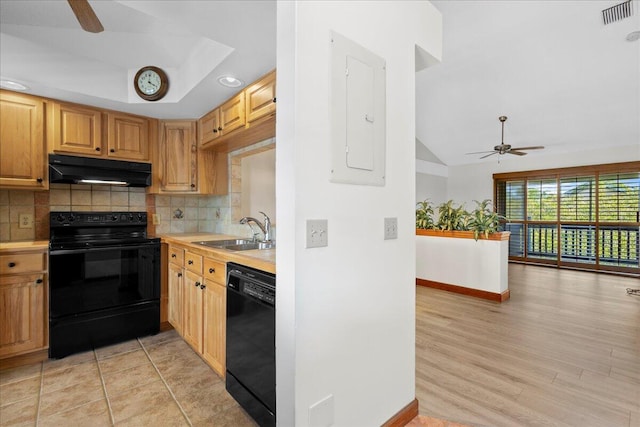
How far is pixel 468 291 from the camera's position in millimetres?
4180

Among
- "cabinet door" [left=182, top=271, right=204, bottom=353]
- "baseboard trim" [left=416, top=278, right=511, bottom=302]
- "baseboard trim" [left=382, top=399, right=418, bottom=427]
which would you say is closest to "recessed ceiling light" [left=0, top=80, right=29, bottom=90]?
"cabinet door" [left=182, top=271, right=204, bottom=353]

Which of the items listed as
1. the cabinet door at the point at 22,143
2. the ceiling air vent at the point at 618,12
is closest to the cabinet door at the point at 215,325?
the cabinet door at the point at 22,143

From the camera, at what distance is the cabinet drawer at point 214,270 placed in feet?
6.31

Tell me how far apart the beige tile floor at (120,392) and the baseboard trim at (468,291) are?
336 centimetres

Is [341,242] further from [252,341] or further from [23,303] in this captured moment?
[23,303]

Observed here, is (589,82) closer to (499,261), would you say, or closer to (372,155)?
(499,261)

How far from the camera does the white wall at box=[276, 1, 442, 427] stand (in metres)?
1.19

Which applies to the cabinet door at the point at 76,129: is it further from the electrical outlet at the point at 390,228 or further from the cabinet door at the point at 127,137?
the electrical outlet at the point at 390,228

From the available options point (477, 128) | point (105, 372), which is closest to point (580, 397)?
point (105, 372)

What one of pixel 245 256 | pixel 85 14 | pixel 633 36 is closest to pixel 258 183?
pixel 245 256

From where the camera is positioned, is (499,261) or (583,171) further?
(583,171)

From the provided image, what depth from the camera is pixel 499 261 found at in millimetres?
3896

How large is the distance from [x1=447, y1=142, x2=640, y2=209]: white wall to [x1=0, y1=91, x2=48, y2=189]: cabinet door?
25.4 ft

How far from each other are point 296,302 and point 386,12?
1.42 meters
